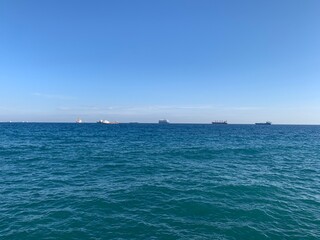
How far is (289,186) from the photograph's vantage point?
1988cm

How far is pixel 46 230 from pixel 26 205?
14.2ft

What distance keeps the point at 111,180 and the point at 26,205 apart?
26.0 ft

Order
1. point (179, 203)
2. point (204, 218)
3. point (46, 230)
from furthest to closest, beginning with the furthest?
1. point (179, 203)
2. point (204, 218)
3. point (46, 230)

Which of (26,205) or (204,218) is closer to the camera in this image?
(204,218)

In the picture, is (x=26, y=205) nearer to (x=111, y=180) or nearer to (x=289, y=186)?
(x=111, y=180)

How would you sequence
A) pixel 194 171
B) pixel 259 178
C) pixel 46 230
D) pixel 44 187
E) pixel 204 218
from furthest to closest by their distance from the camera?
pixel 194 171, pixel 259 178, pixel 44 187, pixel 204 218, pixel 46 230

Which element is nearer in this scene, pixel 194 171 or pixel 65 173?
pixel 65 173

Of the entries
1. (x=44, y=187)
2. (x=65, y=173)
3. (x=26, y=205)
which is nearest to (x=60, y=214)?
(x=26, y=205)

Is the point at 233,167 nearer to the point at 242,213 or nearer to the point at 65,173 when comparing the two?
the point at 242,213

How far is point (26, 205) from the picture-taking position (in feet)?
47.2

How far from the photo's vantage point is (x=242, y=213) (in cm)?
1377

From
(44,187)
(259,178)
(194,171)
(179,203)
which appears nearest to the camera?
(179,203)

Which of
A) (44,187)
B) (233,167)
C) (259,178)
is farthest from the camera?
(233,167)

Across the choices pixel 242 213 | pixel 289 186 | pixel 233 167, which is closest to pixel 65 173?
pixel 242 213
